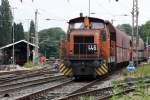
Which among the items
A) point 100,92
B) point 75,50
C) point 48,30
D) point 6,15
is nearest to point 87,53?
point 75,50

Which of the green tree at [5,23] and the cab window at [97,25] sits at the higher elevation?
the green tree at [5,23]

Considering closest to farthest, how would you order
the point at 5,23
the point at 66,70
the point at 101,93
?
the point at 101,93 → the point at 66,70 → the point at 5,23

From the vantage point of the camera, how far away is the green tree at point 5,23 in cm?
11488

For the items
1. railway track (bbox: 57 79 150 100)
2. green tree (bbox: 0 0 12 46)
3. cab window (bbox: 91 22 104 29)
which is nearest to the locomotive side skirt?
cab window (bbox: 91 22 104 29)

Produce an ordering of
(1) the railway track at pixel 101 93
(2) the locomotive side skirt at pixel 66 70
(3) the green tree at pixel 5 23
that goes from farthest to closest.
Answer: (3) the green tree at pixel 5 23
(2) the locomotive side skirt at pixel 66 70
(1) the railway track at pixel 101 93

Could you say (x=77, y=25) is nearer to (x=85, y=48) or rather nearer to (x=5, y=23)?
(x=85, y=48)

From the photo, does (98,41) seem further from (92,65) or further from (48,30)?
(48,30)

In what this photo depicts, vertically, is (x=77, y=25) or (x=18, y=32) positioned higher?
(x=18, y=32)

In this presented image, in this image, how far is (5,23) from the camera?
118 meters

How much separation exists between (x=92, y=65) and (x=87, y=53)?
0.97 m

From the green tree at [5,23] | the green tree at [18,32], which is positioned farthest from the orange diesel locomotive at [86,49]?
the green tree at [18,32]

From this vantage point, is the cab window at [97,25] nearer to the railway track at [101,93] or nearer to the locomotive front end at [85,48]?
the locomotive front end at [85,48]

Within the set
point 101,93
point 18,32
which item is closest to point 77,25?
point 101,93


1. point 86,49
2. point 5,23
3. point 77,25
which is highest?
point 5,23
